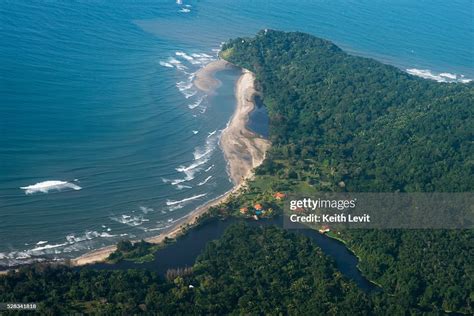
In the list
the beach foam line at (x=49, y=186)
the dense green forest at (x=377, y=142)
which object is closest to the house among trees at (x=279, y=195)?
the dense green forest at (x=377, y=142)

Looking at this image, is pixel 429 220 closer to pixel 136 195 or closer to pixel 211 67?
pixel 136 195

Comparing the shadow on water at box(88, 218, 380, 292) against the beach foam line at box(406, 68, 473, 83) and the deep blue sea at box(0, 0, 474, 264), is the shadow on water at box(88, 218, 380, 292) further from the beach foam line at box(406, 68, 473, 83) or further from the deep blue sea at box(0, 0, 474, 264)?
the beach foam line at box(406, 68, 473, 83)

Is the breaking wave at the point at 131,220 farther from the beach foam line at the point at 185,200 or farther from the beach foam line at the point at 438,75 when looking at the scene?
the beach foam line at the point at 438,75

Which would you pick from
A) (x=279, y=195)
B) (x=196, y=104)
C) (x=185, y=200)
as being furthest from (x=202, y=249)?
(x=196, y=104)

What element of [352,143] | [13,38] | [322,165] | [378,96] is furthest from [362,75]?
[13,38]

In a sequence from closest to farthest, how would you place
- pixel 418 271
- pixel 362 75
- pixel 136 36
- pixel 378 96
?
pixel 418 271 < pixel 378 96 < pixel 362 75 < pixel 136 36

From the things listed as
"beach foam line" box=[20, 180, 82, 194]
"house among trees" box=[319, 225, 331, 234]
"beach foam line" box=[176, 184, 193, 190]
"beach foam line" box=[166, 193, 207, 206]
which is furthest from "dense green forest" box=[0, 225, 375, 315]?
"beach foam line" box=[176, 184, 193, 190]
